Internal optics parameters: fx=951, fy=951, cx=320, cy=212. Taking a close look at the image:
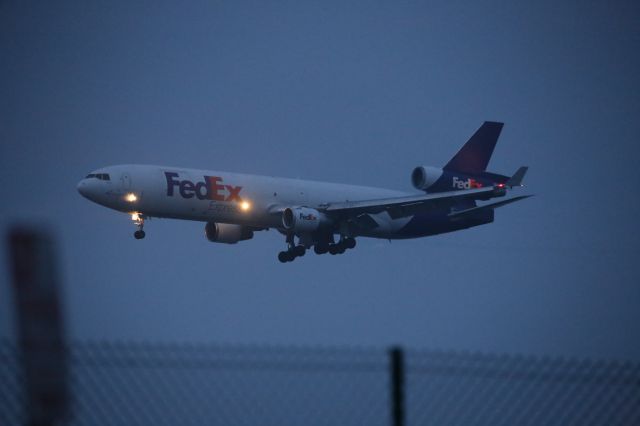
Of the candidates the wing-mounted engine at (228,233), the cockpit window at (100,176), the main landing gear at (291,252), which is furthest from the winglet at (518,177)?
the cockpit window at (100,176)

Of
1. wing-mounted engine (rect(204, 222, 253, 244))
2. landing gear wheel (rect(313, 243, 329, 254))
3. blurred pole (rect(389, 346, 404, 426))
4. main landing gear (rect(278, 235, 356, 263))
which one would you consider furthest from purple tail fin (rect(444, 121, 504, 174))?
blurred pole (rect(389, 346, 404, 426))

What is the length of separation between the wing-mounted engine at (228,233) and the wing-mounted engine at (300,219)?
6839mm

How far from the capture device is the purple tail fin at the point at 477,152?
226 ft

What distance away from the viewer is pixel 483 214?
65.9m

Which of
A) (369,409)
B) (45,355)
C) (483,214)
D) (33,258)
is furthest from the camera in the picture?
(483,214)

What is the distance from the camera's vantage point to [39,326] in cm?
719

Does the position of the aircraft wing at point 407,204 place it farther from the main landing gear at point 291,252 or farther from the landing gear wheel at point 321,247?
the main landing gear at point 291,252

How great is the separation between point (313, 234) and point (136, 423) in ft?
164

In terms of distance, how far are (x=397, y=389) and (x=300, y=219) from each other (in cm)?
4611

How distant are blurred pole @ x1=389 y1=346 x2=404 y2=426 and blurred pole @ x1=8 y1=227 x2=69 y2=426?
3281 millimetres

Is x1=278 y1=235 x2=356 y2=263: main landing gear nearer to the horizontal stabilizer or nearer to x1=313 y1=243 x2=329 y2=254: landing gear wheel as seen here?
x1=313 y1=243 x2=329 y2=254: landing gear wheel

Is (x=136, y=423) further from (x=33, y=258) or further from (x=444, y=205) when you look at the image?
(x=444, y=205)

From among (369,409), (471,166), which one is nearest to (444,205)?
(471,166)

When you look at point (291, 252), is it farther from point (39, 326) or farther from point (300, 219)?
point (39, 326)
